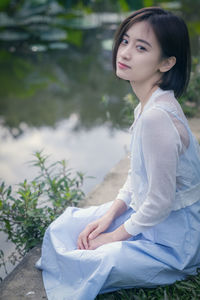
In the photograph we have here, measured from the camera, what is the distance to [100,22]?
8391 millimetres

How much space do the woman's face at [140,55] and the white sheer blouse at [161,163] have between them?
0.24 ft

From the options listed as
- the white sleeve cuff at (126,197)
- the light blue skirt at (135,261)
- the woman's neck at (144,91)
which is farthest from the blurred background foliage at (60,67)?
the light blue skirt at (135,261)

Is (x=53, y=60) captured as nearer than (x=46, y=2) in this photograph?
Yes

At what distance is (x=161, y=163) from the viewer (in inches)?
45.8

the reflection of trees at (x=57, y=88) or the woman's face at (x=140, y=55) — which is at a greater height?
the woman's face at (x=140, y=55)

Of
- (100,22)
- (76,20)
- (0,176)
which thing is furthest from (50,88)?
(100,22)

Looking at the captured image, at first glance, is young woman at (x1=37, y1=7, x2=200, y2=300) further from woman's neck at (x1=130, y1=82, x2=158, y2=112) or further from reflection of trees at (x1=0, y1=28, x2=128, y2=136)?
reflection of trees at (x1=0, y1=28, x2=128, y2=136)

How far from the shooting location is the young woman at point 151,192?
1172mm

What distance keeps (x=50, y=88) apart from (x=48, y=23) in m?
4.12

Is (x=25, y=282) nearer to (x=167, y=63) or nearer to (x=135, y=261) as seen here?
(x=135, y=261)

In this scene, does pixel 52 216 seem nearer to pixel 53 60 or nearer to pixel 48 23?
pixel 53 60

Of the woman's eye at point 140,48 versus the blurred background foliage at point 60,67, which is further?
the blurred background foliage at point 60,67

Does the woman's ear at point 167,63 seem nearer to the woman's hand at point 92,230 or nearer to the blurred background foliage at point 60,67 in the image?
the woman's hand at point 92,230

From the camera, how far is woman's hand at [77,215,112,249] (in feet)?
4.69
